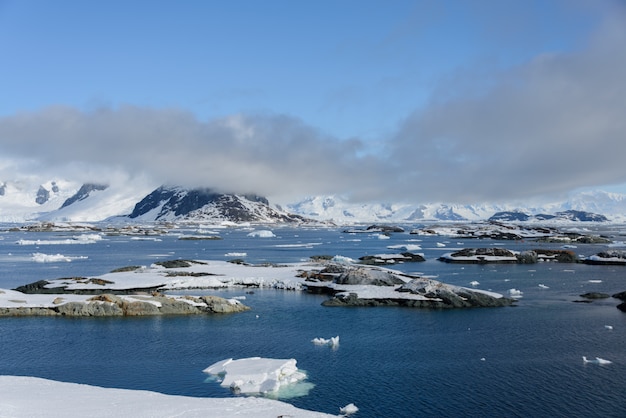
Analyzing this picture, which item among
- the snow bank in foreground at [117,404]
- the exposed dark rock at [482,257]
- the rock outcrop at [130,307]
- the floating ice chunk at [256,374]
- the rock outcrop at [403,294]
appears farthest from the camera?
the exposed dark rock at [482,257]

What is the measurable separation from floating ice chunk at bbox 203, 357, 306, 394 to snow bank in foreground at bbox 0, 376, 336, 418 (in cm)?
183

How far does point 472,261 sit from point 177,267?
49.4 metres

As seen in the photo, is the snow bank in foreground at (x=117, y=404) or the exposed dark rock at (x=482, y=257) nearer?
the snow bank in foreground at (x=117, y=404)

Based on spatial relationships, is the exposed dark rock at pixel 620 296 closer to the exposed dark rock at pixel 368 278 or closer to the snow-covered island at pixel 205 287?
the snow-covered island at pixel 205 287

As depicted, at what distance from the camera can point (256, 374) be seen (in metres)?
27.6

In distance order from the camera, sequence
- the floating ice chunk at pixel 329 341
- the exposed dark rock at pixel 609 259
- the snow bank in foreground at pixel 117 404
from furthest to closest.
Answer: the exposed dark rock at pixel 609 259 → the floating ice chunk at pixel 329 341 → the snow bank in foreground at pixel 117 404

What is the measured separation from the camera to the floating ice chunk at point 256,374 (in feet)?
87.6

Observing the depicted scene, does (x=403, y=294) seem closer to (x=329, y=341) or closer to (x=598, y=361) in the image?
(x=329, y=341)

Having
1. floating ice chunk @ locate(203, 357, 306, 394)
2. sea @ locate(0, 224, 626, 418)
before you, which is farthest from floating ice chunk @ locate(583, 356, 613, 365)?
floating ice chunk @ locate(203, 357, 306, 394)

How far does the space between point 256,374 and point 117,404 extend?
702 cm

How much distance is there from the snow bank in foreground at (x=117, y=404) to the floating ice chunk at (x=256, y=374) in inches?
72.1


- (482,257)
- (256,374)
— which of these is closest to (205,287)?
(256,374)

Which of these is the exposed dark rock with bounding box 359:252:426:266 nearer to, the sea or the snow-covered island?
the snow-covered island

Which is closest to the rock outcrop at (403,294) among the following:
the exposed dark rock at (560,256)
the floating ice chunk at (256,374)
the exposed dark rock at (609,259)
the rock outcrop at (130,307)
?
the rock outcrop at (130,307)
